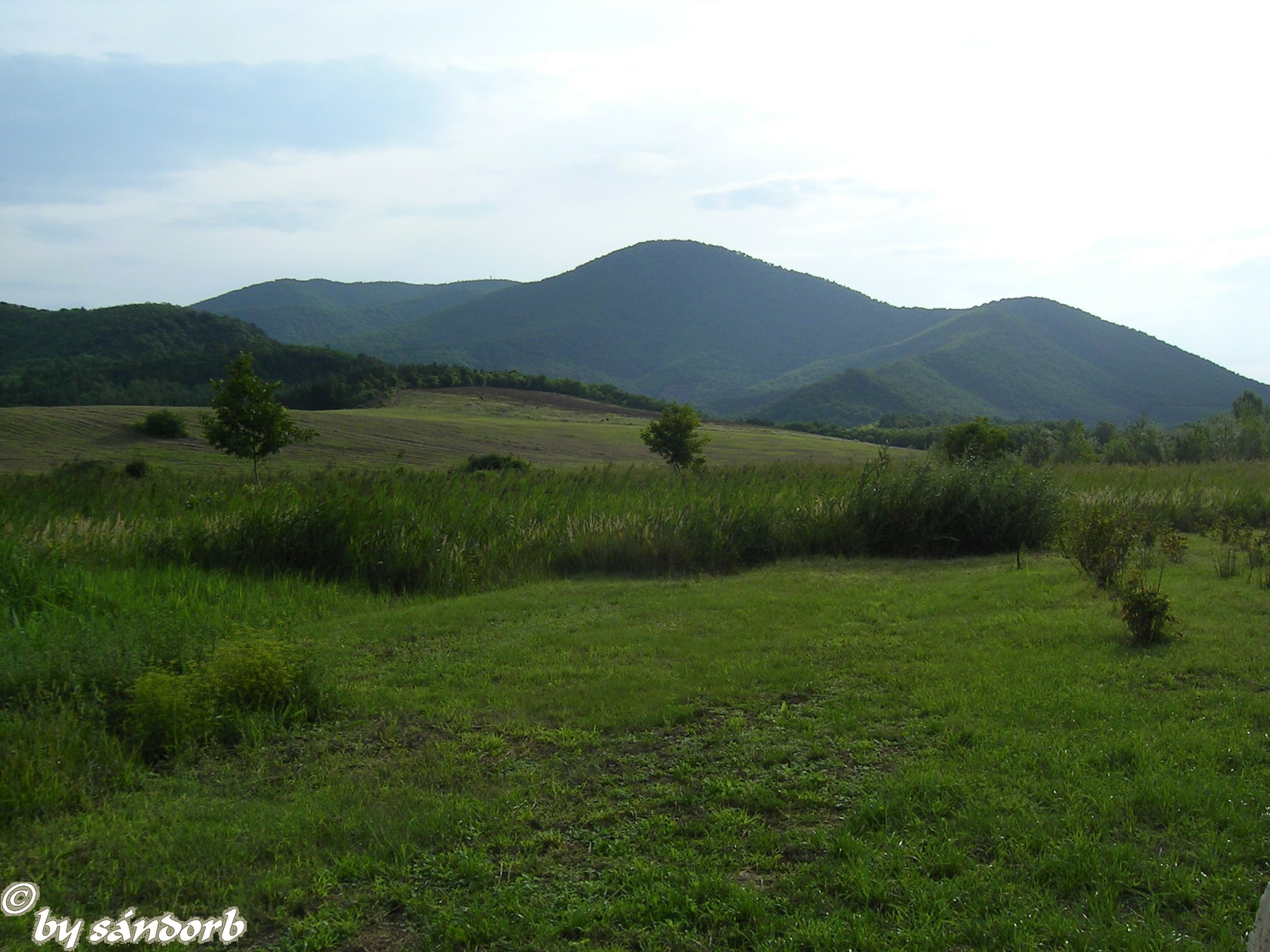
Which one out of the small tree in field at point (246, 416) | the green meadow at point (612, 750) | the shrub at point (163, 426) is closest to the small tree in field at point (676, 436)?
the small tree in field at point (246, 416)

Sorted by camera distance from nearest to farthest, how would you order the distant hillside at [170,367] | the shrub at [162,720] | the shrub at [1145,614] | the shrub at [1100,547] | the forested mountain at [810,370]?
the shrub at [162,720], the shrub at [1145,614], the shrub at [1100,547], the distant hillside at [170,367], the forested mountain at [810,370]

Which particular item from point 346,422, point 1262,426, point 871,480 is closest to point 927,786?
point 871,480

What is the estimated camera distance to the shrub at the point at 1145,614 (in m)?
7.09

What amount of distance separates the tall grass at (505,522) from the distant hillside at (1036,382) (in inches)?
4378

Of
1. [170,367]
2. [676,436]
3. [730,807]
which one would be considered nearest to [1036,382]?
[676,436]

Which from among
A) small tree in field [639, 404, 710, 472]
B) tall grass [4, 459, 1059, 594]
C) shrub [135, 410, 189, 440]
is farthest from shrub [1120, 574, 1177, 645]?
shrub [135, 410, 189, 440]

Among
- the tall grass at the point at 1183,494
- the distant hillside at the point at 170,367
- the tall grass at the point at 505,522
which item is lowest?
the tall grass at the point at 505,522

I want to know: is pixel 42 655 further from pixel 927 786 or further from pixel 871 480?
pixel 871 480

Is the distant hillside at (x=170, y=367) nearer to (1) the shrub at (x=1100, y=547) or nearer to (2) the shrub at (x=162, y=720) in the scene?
(1) the shrub at (x=1100, y=547)

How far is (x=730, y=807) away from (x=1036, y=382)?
150125 mm

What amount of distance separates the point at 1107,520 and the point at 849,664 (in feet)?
17.4

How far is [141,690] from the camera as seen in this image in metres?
5.46

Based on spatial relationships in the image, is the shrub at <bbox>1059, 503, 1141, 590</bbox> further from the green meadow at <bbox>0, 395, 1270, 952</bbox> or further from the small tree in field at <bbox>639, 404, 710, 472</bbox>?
the small tree in field at <bbox>639, 404, 710, 472</bbox>

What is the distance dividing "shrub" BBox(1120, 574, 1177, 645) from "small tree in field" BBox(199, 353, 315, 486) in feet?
69.7
